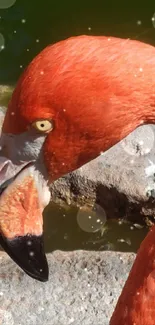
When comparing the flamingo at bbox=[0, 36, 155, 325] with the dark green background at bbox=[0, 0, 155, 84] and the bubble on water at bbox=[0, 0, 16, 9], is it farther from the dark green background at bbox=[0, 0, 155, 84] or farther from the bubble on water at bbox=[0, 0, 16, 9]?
the bubble on water at bbox=[0, 0, 16, 9]

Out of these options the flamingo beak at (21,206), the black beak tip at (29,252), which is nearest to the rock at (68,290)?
the black beak tip at (29,252)

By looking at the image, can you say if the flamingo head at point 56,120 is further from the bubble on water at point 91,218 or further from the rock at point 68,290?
the bubble on water at point 91,218

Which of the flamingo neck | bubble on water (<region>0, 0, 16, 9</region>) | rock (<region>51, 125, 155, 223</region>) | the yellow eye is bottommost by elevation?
bubble on water (<region>0, 0, 16, 9</region>)

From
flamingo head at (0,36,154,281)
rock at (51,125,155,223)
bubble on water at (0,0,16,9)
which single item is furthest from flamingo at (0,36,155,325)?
bubble on water at (0,0,16,9)

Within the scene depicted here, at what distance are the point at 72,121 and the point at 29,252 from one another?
57 centimetres

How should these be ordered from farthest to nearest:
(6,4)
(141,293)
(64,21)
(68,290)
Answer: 1. (6,4)
2. (64,21)
3. (68,290)
4. (141,293)

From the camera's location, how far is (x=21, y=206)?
259 cm

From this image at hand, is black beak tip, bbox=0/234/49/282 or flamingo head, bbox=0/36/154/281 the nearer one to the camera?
flamingo head, bbox=0/36/154/281

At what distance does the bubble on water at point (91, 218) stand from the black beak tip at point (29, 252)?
1567 millimetres

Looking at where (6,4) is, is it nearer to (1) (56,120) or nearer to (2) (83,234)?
(2) (83,234)

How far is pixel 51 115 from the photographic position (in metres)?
2.27

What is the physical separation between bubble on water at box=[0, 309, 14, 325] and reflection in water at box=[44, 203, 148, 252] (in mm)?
846

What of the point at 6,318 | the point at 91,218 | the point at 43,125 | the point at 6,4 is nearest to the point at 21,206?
the point at 43,125

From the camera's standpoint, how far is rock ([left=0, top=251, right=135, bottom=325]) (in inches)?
134
